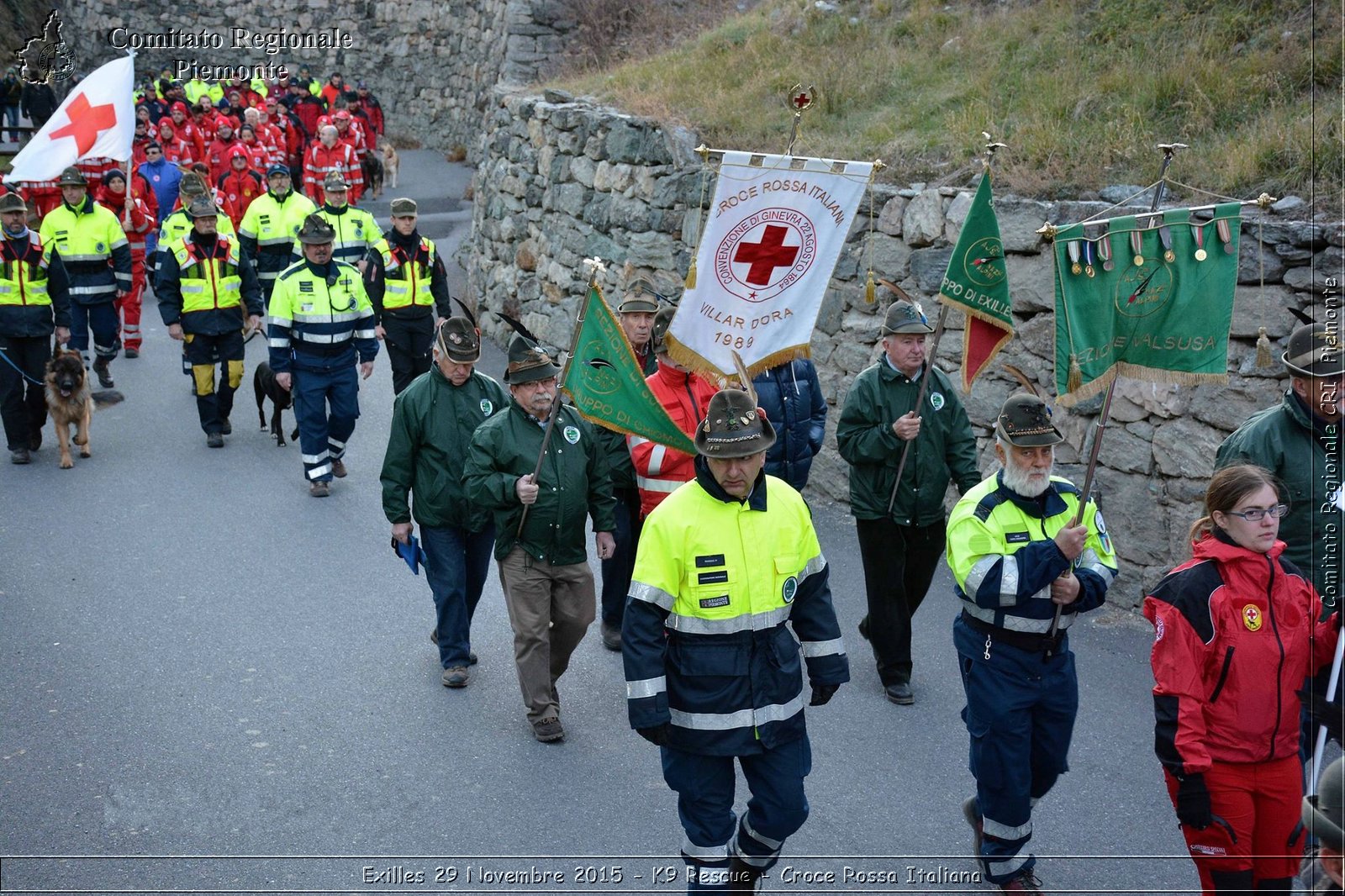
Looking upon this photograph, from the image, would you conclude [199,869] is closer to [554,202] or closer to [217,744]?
[217,744]

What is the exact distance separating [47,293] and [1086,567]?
9.03 m

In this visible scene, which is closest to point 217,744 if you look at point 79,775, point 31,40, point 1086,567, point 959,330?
point 79,775

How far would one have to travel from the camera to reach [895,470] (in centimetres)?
660

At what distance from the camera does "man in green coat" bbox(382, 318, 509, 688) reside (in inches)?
269

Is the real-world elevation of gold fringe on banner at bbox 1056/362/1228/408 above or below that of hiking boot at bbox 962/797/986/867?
above

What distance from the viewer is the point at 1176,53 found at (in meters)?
9.55

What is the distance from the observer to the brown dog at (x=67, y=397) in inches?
413

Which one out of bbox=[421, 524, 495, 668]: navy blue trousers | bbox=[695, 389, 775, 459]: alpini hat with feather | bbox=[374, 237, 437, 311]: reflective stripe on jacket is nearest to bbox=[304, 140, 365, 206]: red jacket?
bbox=[374, 237, 437, 311]: reflective stripe on jacket

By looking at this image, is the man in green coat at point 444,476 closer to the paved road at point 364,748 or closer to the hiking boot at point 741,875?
the paved road at point 364,748

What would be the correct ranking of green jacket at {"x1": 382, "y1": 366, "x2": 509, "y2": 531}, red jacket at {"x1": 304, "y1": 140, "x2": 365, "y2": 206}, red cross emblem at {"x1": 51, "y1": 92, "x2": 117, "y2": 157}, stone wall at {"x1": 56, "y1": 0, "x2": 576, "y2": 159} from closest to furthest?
green jacket at {"x1": 382, "y1": 366, "x2": 509, "y2": 531}
red cross emblem at {"x1": 51, "y1": 92, "x2": 117, "y2": 157}
stone wall at {"x1": 56, "y1": 0, "x2": 576, "y2": 159}
red jacket at {"x1": 304, "y1": 140, "x2": 365, "y2": 206}

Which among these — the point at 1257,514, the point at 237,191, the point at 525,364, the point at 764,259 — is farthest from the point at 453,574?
the point at 237,191

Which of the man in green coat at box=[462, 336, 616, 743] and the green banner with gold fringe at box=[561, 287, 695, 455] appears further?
the man in green coat at box=[462, 336, 616, 743]

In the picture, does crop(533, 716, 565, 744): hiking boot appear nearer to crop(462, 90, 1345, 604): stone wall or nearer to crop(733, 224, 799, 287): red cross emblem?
crop(733, 224, 799, 287): red cross emblem

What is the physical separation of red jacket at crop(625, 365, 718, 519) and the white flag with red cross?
7.28 metres
